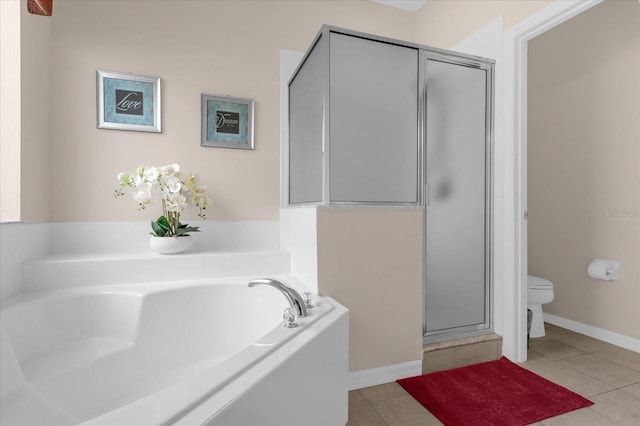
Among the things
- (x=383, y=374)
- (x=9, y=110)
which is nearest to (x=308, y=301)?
(x=383, y=374)

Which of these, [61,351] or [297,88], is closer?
[61,351]

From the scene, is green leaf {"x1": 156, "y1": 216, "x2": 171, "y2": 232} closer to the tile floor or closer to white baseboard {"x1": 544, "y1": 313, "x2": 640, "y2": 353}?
the tile floor

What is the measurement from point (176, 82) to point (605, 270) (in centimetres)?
321

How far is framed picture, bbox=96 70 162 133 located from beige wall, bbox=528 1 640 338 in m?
3.00

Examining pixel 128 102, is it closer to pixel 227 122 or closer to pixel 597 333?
pixel 227 122

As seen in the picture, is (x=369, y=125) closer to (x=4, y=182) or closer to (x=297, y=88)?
(x=297, y=88)

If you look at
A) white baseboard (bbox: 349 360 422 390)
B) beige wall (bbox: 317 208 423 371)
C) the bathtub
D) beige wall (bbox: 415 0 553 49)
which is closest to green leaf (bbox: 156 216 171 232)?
the bathtub

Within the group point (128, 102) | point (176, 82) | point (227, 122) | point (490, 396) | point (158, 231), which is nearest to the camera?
point (490, 396)

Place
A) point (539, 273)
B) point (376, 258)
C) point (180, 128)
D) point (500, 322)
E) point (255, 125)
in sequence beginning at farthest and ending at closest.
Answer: point (539, 273)
point (255, 125)
point (180, 128)
point (500, 322)
point (376, 258)

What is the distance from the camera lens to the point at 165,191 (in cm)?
196

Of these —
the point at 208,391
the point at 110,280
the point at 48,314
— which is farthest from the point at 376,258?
the point at 48,314

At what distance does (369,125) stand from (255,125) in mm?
979

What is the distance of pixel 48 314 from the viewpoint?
148 cm

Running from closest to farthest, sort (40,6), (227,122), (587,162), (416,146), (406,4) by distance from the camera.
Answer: (40,6) < (416,146) < (227,122) < (587,162) < (406,4)
